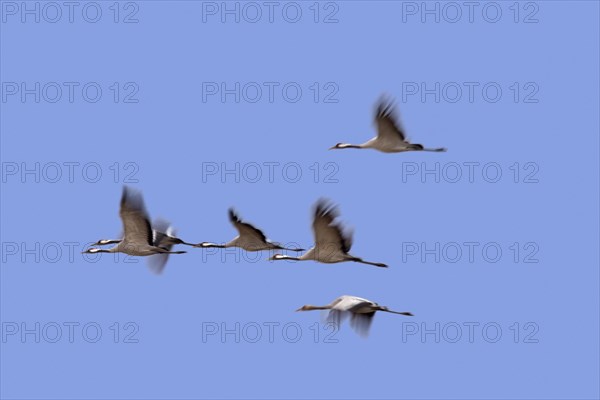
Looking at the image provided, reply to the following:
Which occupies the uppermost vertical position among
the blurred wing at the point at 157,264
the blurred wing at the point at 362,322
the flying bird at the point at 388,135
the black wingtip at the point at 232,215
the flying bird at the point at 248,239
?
the flying bird at the point at 388,135

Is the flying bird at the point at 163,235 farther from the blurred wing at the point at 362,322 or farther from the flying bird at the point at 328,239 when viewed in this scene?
the blurred wing at the point at 362,322

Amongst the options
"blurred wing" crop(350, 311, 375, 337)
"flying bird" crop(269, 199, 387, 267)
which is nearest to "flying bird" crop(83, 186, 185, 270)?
"flying bird" crop(269, 199, 387, 267)

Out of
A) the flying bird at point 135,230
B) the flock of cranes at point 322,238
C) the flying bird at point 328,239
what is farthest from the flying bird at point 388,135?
the flying bird at point 135,230

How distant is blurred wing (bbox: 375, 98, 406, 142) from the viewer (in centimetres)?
4938

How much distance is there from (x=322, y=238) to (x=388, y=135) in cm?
349

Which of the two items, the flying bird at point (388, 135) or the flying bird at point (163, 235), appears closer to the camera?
the flying bird at point (388, 135)

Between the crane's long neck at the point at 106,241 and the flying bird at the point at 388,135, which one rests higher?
the flying bird at the point at 388,135

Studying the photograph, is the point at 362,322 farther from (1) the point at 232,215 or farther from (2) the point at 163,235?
(2) the point at 163,235

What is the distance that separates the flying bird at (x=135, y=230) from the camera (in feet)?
163

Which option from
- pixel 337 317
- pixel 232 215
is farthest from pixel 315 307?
pixel 232 215

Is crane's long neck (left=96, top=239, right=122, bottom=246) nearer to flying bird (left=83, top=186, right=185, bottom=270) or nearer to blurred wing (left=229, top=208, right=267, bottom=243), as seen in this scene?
flying bird (left=83, top=186, right=185, bottom=270)

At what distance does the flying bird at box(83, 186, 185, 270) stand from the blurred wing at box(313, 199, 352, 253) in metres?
4.74

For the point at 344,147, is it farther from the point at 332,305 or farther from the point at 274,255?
the point at 332,305

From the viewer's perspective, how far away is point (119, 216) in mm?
50375
